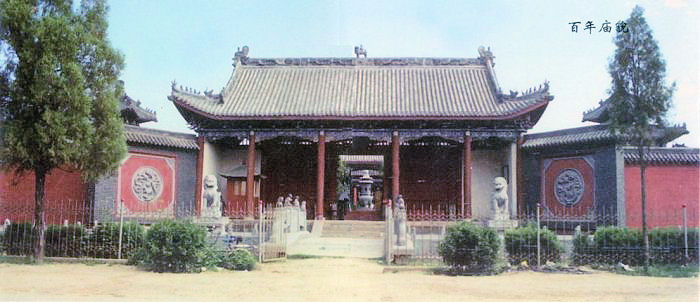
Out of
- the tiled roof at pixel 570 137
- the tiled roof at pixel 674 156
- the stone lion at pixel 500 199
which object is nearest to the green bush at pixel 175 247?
the stone lion at pixel 500 199

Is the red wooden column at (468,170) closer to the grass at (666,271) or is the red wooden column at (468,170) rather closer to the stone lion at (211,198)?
the stone lion at (211,198)

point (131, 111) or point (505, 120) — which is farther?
point (131, 111)

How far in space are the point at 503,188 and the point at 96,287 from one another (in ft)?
35.2

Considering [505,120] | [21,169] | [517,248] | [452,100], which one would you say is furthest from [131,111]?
[517,248]

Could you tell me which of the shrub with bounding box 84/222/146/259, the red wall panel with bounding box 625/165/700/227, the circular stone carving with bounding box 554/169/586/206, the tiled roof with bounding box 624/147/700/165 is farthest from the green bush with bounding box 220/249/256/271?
the tiled roof with bounding box 624/147/700/165

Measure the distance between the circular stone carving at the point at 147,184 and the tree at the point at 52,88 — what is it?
7529mm

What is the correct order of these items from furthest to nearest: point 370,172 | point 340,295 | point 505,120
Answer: point 370,172 < point 505,120 < point 340,295

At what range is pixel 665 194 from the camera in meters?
17.1

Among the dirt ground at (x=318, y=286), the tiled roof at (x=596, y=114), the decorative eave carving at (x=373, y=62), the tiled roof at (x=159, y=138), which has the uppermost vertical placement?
the decorative eave carving at (x=373, y=62)

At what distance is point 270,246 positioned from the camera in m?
13.1

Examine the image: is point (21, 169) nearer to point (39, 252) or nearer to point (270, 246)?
point (39, 252)

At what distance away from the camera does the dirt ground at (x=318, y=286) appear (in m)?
8.05

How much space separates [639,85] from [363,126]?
34.1 feet

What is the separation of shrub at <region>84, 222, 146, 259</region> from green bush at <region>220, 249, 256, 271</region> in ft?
6.70
